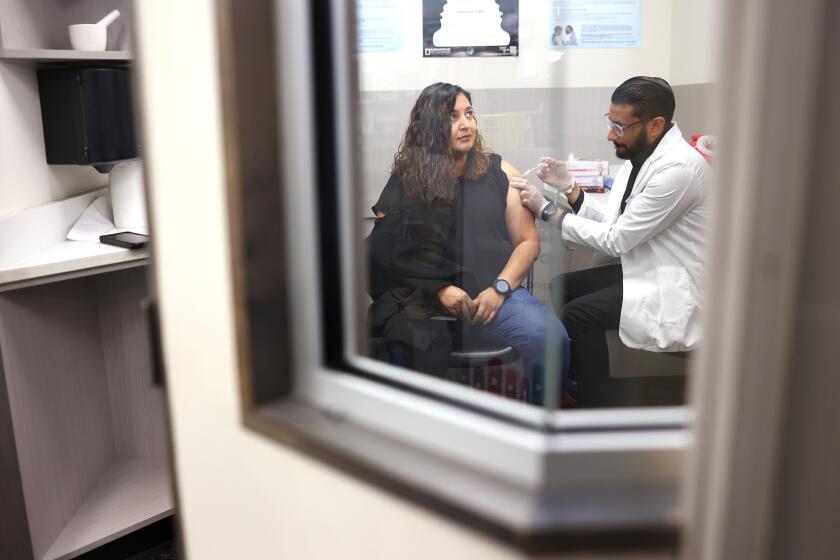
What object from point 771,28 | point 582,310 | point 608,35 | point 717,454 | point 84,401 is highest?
point 608,35

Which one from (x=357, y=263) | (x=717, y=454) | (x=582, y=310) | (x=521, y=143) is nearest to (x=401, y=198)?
(x=521, y=143)

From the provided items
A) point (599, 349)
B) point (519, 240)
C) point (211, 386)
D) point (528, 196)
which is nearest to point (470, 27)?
point (528, 196)

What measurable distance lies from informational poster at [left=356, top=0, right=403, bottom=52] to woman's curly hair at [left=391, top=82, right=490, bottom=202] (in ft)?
0.77

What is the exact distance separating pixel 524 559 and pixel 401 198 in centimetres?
164

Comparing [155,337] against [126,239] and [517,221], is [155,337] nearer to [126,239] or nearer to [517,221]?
[126,239]

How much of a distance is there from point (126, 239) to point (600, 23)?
1.80 metres

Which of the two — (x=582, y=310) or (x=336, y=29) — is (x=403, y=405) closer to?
(x=336, y=29)

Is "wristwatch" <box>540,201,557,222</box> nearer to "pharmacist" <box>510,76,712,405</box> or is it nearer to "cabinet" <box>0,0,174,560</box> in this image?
"pharmacist" <box>510,76,712,405</box>

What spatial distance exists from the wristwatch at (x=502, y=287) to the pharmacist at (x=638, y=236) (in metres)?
0.17

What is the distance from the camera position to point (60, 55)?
1.81 meters

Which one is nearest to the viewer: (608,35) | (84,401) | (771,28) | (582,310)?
(771,28)

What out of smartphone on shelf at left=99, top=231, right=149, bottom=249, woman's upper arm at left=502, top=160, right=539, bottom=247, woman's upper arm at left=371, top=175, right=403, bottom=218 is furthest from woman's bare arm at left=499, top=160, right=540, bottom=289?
smartphone on shelf at left=99, top=231, right=149, bottom=249

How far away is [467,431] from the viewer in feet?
2.55

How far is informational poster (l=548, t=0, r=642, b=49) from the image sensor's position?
2.56 meters
